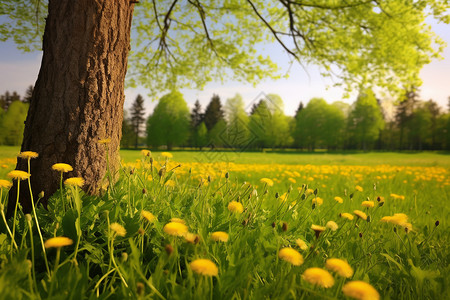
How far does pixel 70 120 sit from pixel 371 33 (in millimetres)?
6868

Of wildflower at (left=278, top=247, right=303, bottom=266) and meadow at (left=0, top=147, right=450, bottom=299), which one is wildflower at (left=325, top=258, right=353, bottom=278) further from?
wildflower at (left=278, top=247, right=303, bottom=266)

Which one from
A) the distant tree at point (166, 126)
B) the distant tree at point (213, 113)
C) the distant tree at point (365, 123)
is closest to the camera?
the distant tree at point (166, 126)

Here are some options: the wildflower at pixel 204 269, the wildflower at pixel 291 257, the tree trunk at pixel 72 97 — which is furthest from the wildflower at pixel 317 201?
the tree trunk at pixel 72 97

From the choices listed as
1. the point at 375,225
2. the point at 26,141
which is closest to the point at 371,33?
the point at 375,225

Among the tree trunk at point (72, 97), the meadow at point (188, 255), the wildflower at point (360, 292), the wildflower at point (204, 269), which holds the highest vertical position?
the tree trunk at point (72, 97)

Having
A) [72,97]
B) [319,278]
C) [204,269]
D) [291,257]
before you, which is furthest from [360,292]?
[72,97]

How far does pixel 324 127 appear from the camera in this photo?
41875 millimetres

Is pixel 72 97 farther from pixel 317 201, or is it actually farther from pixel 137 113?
pixel 137 113

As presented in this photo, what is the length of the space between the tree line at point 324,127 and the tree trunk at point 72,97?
33.7 m

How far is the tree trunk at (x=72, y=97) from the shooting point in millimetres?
1879

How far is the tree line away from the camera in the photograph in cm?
3728

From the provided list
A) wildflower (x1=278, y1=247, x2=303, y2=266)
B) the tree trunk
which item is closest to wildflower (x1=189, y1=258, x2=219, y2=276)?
wildflower (x1=278, y1=247, x2=303, y2=266)

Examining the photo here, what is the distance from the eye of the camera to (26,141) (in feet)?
6.34

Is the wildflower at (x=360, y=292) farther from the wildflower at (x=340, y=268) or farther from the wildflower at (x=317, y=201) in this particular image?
the wildflower at (x=317, y=201)
